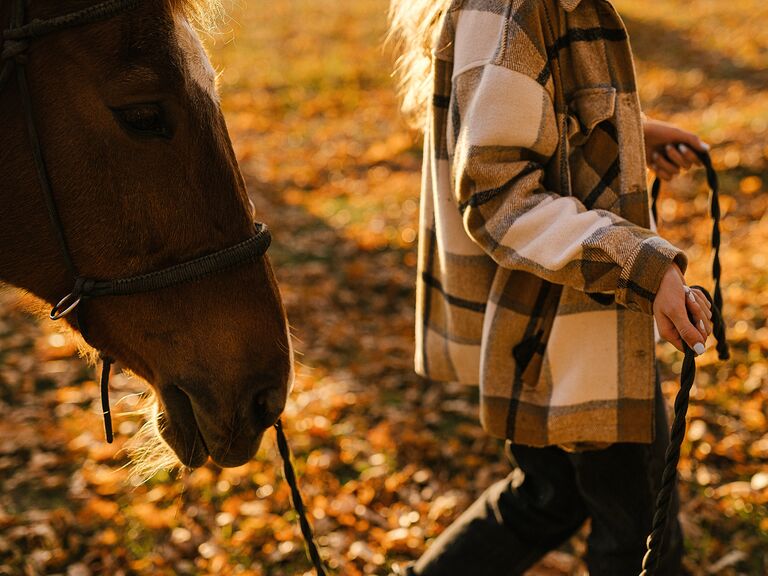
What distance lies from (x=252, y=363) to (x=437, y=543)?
103 centimetres

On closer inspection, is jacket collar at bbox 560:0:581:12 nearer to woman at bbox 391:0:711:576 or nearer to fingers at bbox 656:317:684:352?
woman at bbox 391:0:711:576

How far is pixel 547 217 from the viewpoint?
1.54 meters

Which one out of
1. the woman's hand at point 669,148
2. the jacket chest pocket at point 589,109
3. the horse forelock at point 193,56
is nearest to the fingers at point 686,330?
the jacket chest pocket at point 589,109

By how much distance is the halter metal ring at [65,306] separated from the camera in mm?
1574

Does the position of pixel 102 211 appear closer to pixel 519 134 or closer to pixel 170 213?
pixel 170 213

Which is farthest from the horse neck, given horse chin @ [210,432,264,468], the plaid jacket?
the plaid jacket

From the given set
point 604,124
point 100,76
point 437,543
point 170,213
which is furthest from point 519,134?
point 437,543

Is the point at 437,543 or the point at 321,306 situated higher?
the point at 437,543

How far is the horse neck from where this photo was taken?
1532mm

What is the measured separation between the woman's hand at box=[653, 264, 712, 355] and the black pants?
1.71 ft

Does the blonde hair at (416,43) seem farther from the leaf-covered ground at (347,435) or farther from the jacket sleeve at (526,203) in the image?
the leaf-covered ground at (347,435)

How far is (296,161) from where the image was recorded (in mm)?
8938

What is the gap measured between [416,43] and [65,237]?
104cm

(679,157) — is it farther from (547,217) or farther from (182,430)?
(182,430)
